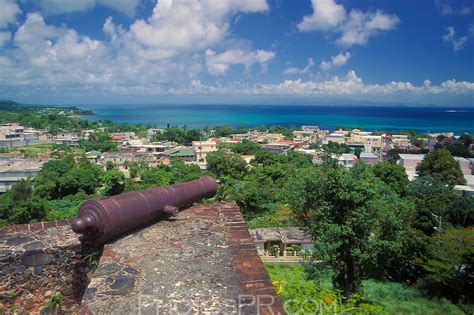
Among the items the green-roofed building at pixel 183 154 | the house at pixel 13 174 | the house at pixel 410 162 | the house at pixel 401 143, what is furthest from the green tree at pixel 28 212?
the house at pixel 401 143

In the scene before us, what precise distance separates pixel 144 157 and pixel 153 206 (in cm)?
5456

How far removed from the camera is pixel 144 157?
5900 cm

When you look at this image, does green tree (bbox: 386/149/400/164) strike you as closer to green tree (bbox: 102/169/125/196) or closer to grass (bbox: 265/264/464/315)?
green tree (bbox: 102/169/125/196)

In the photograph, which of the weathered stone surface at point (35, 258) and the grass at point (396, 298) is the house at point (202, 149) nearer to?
the grass at point (396, 298)

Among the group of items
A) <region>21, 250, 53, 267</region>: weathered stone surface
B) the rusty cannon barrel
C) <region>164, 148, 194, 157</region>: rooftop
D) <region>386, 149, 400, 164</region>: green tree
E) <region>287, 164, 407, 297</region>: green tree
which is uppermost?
the rusty cannon barrel

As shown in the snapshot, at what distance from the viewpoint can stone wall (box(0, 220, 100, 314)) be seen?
17.0 feet

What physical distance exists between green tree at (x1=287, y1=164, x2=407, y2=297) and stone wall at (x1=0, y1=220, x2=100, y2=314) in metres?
6.72

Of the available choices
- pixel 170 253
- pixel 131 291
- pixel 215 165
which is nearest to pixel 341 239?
pixel 170 253

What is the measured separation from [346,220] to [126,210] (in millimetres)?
7102

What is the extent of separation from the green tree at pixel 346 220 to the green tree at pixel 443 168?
101 feet

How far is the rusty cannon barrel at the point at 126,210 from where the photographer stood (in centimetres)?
493

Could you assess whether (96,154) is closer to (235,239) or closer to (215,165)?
(215,165)

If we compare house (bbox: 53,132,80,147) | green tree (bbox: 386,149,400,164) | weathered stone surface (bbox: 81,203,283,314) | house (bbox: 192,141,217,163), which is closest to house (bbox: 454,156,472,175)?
green tree (bbox: 386,149,400,164)

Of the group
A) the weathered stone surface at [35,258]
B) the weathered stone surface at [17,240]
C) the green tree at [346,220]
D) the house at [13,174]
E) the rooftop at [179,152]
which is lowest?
the house at [13,174]
